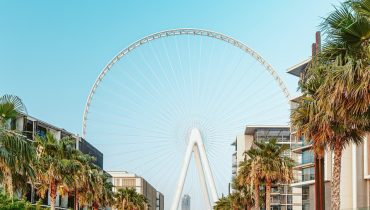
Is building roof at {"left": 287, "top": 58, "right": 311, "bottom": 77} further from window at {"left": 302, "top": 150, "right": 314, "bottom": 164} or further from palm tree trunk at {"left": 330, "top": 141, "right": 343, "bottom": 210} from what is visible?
palm tree trunk at {"left": 330, "top": 141, "right": 343, "bottom": 210}

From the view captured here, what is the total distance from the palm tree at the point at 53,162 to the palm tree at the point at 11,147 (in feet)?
96.6

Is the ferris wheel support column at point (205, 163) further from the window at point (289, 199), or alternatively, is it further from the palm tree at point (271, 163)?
the window at point (289, 199)

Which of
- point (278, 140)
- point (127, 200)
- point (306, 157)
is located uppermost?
point (278, 140)

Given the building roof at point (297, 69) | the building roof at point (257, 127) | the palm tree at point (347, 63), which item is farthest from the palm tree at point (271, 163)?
the building roof at point (257, 127)

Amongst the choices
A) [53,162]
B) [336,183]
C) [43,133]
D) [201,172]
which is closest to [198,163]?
[201,172]

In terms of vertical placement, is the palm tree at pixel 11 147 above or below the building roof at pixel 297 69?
below

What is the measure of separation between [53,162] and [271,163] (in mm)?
23056

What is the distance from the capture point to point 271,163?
2881 inches

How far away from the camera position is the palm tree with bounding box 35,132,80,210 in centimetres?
6394

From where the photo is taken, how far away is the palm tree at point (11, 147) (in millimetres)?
31016

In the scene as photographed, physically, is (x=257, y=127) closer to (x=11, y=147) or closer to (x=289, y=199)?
(x=289, y=199)

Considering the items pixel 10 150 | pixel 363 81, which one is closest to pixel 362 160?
pixel 10 150

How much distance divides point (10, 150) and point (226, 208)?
115833mm

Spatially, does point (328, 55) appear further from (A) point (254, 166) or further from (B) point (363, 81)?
(A) point (254, 166)
